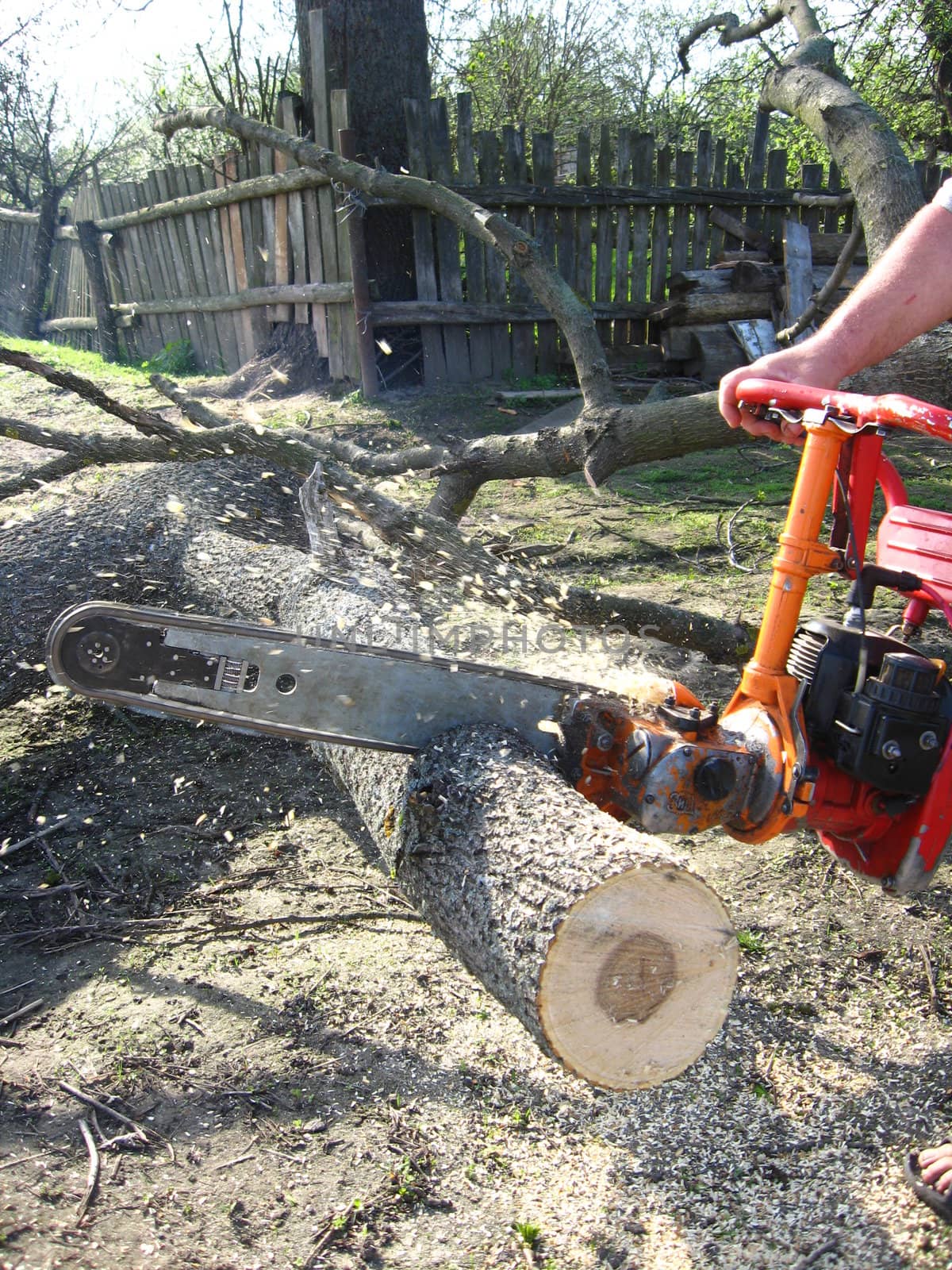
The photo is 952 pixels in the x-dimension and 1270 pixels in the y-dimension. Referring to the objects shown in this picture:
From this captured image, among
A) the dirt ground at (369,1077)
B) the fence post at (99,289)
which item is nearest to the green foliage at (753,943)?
the dirt ground at (369,1077)

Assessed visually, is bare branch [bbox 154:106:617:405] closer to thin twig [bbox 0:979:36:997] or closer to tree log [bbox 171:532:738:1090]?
tree log [bbox 171:532:738:1090]

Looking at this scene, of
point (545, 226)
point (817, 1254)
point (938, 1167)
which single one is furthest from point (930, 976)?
point (545, 226)

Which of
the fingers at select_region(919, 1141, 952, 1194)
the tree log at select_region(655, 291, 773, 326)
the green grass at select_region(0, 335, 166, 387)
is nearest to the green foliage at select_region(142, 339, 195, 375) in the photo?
the green grass at select_region(0, 335, 166, 387)

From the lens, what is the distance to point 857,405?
5.47 ft

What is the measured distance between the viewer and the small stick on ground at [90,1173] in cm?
160

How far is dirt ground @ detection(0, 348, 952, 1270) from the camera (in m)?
1.60

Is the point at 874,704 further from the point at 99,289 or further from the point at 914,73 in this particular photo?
the point at 99,289

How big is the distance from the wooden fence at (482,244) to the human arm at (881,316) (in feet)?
20.5

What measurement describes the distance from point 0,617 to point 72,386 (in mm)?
1169

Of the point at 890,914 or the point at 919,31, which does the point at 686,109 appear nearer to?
the point at 919,31

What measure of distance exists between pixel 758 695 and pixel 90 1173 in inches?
60.2

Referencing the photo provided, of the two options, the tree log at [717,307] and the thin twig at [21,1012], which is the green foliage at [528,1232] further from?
the tree log at [717,307]

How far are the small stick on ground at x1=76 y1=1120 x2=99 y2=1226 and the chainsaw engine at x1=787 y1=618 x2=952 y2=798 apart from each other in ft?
5.04

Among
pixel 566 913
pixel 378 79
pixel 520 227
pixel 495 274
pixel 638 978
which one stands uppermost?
pixel 378 79
